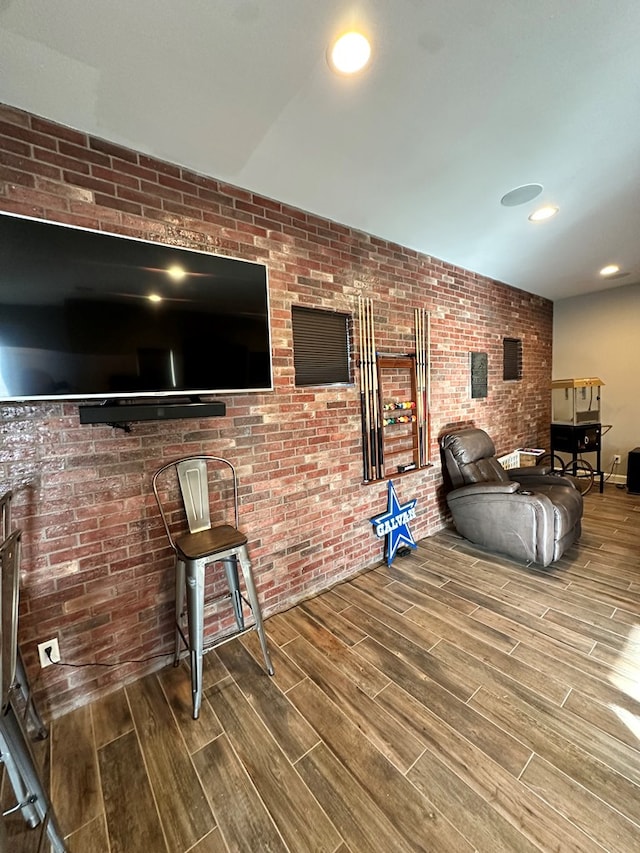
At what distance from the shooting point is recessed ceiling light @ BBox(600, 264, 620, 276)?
3.77 m

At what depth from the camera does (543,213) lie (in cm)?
253

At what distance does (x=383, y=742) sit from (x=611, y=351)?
18.8 ft

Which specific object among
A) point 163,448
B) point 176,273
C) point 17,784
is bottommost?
point 17,784

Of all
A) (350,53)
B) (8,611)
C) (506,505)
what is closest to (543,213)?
(350,53)

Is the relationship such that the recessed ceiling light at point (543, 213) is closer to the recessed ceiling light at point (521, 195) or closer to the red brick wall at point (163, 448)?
the recessed ceiling light at point (521, 195)

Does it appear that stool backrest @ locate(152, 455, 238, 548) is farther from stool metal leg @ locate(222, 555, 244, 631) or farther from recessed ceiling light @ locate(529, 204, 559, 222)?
recessed ceiling light @ locate(529, 204, 559, 222)

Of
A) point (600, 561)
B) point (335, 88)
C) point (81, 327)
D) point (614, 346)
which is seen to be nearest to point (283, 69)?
point (335, 88)

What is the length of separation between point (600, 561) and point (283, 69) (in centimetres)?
374

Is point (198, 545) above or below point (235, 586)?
above

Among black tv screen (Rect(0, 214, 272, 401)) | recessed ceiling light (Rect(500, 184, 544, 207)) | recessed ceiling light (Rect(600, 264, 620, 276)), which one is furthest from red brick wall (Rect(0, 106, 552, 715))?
recessed ceiling light (Rect(600, 264, 620, 276))

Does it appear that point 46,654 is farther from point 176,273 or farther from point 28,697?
point 176,273

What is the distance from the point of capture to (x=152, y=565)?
5.97 feet

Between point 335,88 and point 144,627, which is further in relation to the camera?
point 144,627

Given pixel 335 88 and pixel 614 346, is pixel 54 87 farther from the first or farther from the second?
pixel 614 346
